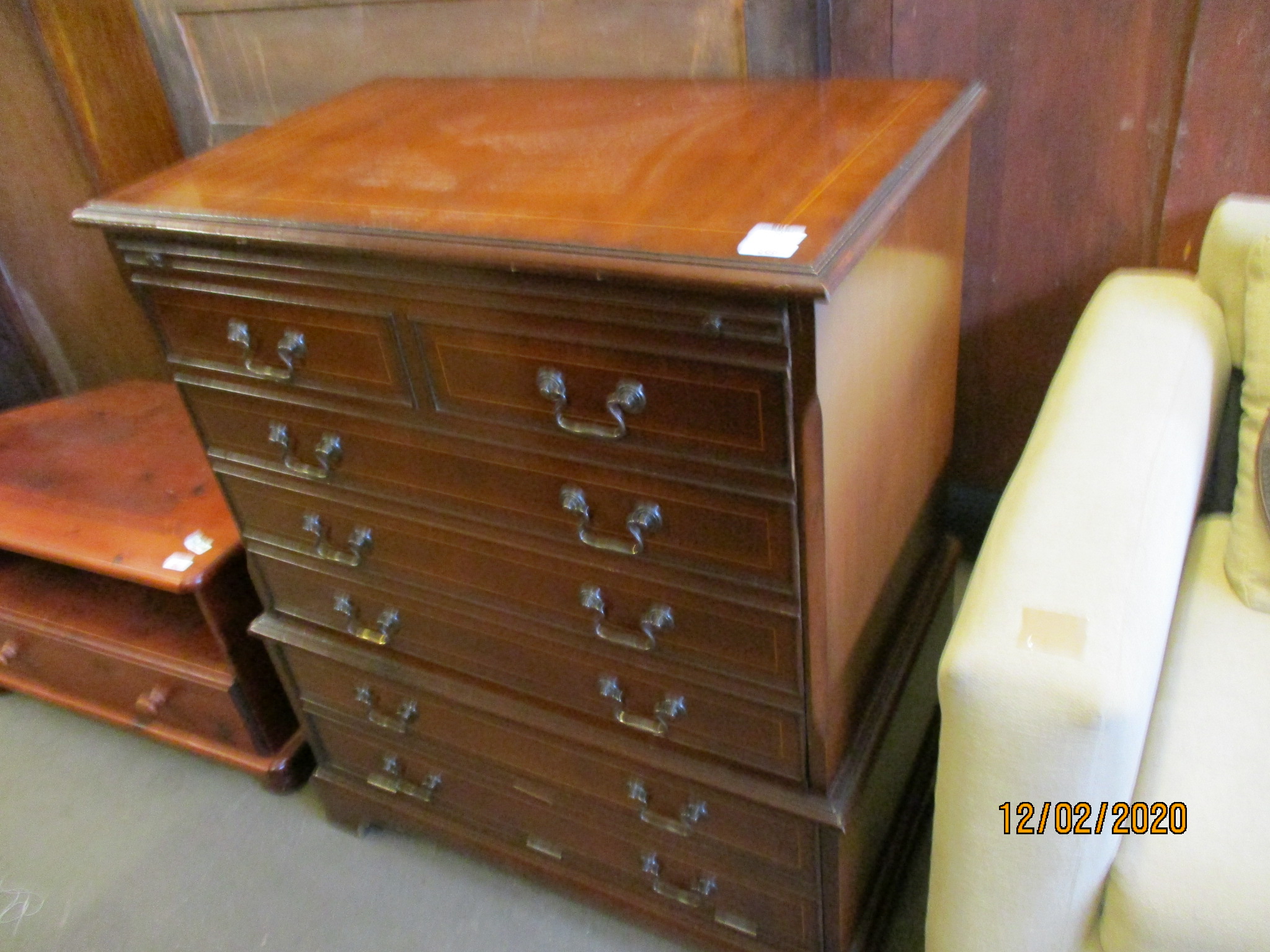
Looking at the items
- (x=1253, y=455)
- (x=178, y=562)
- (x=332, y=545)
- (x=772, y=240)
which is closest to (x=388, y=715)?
(x=332, y=545)

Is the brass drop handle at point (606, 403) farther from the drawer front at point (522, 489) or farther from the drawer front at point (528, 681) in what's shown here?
the drawer front at point (528, 681)

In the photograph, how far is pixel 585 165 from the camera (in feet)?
3.14

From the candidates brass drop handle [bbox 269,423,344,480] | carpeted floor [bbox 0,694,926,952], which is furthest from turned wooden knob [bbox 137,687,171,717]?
brass drop handle [bbox 269,423,344,480]

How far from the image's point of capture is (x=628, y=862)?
127 centimetres

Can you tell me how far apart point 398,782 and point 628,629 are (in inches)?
23.7

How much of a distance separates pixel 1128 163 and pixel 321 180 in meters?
0.91

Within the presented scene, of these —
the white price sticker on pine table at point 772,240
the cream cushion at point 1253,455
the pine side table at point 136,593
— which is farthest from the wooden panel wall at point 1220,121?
the pine side table at point 136,593

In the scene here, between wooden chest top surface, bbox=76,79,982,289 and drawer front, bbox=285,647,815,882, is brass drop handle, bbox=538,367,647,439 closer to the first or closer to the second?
wooden chest top surface, bbox=76,79,982,289

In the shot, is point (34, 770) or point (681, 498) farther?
point (34, 770)

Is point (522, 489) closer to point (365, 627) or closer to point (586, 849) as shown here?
point (365, 627)

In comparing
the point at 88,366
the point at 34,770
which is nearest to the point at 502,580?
the point at 34,770

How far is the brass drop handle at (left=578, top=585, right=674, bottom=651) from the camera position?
0.98m

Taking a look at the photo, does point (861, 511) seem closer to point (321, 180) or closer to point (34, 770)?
point (321, 180)

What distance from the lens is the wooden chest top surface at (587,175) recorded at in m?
0.79
